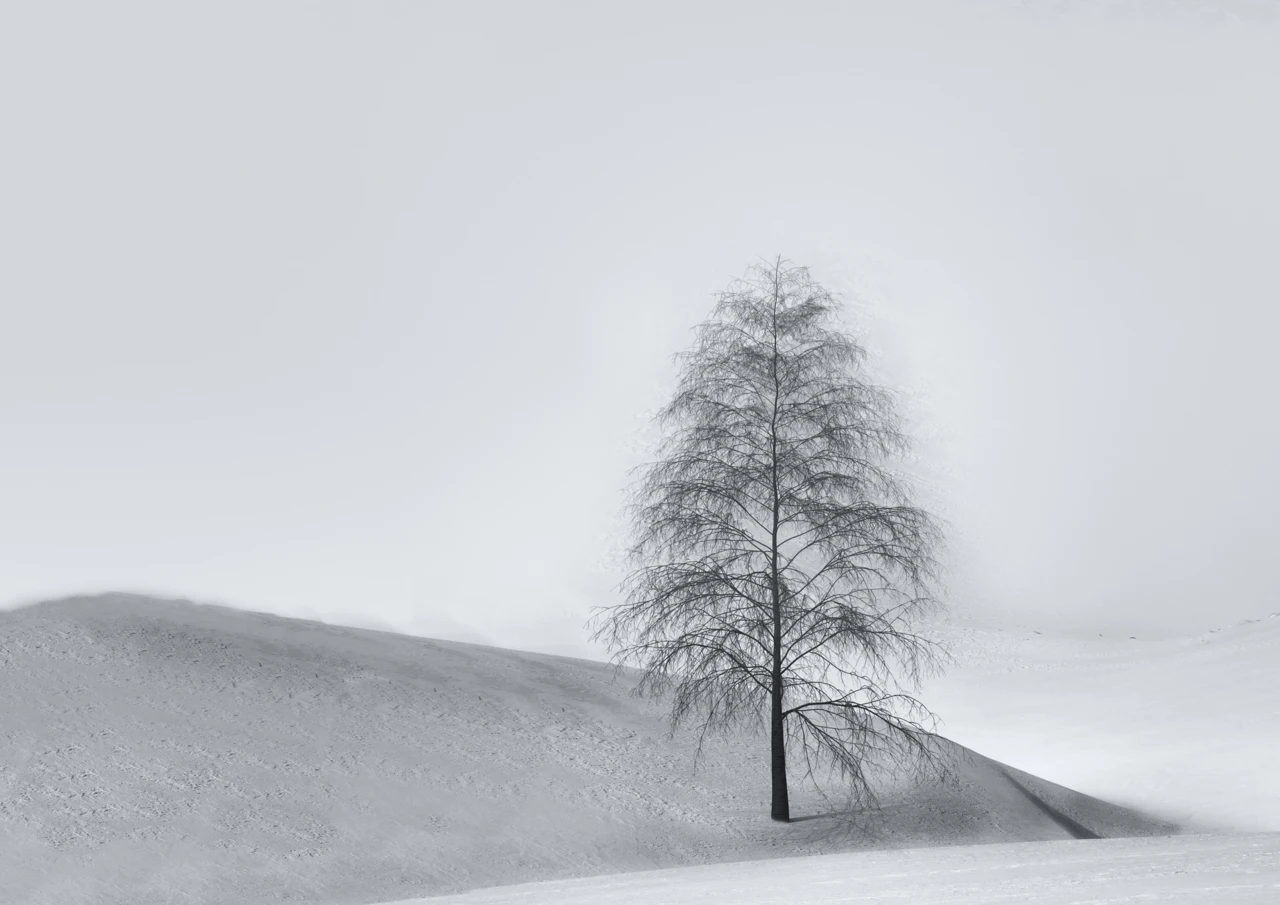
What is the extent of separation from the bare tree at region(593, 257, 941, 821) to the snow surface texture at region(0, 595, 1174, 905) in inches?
83.8

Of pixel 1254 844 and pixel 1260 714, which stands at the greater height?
pixel 1260 714

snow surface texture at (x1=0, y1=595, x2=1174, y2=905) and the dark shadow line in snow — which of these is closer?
snow surface texture at (x1=0, y1=595, x2=1174, y2=905)

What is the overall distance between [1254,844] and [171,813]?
15.5 m

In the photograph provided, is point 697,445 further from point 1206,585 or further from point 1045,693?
point 1206,585

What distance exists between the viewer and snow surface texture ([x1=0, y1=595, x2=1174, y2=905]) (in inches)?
734

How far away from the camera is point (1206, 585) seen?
312ft

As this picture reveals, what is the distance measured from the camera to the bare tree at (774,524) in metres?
20.3

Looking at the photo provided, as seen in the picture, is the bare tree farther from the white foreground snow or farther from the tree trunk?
the white foreground snow

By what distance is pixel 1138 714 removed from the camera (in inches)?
1473

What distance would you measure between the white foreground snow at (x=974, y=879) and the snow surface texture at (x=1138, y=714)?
462 inches

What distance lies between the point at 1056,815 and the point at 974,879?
10.9 m

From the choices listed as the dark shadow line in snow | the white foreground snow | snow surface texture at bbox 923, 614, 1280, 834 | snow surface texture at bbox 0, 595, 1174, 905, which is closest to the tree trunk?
snow surface texture at bbox 0, 595, 1174, 905

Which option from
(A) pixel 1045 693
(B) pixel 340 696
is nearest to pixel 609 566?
(A) pixel 1045 693

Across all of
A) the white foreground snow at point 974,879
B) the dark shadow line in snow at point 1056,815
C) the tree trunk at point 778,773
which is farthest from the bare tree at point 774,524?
the dark shadow line in snow at point 1056,815
